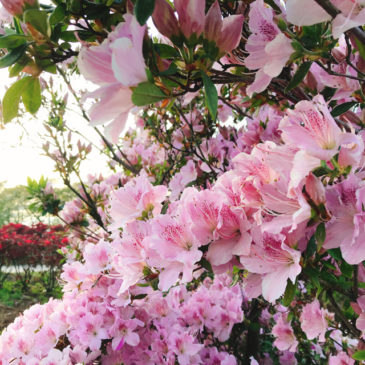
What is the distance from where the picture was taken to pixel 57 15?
0.56m

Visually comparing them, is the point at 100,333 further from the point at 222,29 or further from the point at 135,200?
the point at 222,29

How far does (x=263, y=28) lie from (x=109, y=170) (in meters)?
2.94

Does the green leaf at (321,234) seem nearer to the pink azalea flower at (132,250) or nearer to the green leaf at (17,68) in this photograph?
the pink azalea flower at (132,250)

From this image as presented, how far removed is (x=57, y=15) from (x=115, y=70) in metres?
0.23

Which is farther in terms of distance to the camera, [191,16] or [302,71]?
[302,71]

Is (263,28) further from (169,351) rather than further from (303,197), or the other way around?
(169,351)

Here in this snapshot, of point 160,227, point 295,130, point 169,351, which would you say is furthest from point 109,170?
point 295,130

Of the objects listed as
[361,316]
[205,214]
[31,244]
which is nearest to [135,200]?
[205,214]

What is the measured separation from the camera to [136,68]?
44cm

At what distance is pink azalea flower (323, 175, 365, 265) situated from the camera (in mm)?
517

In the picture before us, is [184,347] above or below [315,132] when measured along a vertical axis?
below

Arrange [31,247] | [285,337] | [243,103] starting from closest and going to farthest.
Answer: [243,103] → [285,337] → [31,247]

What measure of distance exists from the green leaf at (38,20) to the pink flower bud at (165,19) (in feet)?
0.60

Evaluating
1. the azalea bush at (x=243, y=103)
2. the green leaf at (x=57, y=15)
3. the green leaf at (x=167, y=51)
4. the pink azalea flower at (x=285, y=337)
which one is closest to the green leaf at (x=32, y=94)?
the azalea bush at (x=243, y=103)
